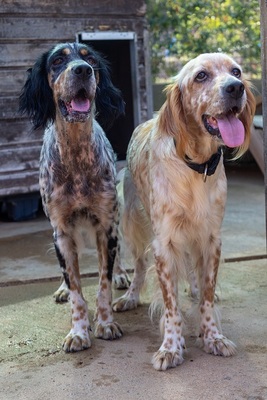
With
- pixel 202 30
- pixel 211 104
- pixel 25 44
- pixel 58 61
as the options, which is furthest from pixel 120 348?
pixel 202 30

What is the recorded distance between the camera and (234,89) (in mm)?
2873

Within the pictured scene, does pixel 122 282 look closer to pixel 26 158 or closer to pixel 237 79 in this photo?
pixel 237 79

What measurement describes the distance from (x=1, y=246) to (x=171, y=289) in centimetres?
264

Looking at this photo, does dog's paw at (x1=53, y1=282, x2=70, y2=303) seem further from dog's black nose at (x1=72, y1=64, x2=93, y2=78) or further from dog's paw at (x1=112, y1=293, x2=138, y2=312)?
dog's black nose at (x1=72, y1=64, x2=93, y2=78)

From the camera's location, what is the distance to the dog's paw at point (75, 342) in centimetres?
325

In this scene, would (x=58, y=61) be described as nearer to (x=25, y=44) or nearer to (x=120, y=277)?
(x=120, y=277)

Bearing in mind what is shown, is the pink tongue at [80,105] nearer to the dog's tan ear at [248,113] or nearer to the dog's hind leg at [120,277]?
the dog's tan ear at [248,113]

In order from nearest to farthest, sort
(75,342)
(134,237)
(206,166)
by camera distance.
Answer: (206,166), (75,342), (134,237)

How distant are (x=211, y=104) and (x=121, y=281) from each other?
1.73 meters

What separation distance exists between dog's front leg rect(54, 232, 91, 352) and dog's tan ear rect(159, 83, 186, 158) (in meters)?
0.87

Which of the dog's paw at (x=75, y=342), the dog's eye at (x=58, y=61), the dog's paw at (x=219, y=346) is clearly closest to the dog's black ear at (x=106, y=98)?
the dog's eye at (x=58, y=61)

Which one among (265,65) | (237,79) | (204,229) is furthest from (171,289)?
(265,65)

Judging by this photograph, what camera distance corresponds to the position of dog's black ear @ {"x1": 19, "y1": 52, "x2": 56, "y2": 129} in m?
3.52

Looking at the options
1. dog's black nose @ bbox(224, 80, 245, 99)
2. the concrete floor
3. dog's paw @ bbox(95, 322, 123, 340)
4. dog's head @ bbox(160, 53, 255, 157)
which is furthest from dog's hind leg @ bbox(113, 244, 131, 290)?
dog's black nose @ bbox(224, 80, 245, 99)
